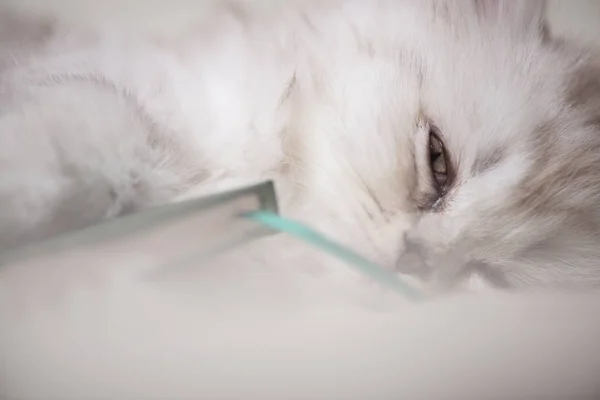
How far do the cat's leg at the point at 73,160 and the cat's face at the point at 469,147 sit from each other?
0.22m

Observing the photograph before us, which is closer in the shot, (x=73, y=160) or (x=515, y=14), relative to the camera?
(x=73, y=160)

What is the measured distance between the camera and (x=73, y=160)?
716mm

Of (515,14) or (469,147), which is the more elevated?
(515,14)

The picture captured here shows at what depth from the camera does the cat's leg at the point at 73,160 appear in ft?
2.30

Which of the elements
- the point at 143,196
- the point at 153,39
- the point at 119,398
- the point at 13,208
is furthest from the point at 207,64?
the point at 119,398

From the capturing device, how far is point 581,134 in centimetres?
83

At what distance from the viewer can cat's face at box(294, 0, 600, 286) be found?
2.53 ft

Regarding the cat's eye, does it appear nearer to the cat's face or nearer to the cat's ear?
the cat's face

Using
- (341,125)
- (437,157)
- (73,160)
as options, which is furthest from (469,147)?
(73,160)

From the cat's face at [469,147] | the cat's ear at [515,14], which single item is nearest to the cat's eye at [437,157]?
the cat's face at [469,147]

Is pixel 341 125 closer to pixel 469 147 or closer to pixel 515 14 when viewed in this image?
pixel 469 147

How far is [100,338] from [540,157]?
619mm

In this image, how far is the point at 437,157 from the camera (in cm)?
78

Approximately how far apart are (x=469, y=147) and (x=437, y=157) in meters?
0.04
